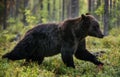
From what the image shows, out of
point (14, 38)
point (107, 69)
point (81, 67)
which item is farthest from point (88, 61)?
point (14, 38)

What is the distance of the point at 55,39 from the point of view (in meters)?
10.8

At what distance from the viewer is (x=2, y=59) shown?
10633mm

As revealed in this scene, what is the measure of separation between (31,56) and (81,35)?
5.56 feet

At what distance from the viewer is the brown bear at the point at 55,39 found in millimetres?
10648

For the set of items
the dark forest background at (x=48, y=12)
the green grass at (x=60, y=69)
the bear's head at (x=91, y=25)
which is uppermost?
the bear's head at (x=91, y=25)

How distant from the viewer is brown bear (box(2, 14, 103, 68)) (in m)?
10.6

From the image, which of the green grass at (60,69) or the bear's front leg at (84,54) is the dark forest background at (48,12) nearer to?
the green grass at (60,69)

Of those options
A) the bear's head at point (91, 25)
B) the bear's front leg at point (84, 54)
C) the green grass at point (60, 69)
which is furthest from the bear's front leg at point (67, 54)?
the bear's head at point (91, 25)

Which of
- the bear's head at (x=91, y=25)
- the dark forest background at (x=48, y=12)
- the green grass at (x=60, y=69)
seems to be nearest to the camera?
the green grass at (x=60, y=69)

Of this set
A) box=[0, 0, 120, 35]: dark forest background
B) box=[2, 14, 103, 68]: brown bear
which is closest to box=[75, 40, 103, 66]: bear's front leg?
box=[2, 14, 103, 68]: brown bear

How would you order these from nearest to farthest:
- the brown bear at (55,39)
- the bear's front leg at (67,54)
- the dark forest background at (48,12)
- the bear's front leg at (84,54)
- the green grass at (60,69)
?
the green grass at (60,69) < the bear's front leg at (67,54) < the brown bear at (55,39) < the bear's front leg at (84,54) < the dark forest background at (48,12)

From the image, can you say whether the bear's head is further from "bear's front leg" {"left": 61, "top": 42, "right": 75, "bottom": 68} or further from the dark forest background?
the dark forest background

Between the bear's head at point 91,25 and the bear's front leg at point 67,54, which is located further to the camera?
the bear's head at point 91,25

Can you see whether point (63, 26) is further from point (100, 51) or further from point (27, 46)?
point (100, 51)
